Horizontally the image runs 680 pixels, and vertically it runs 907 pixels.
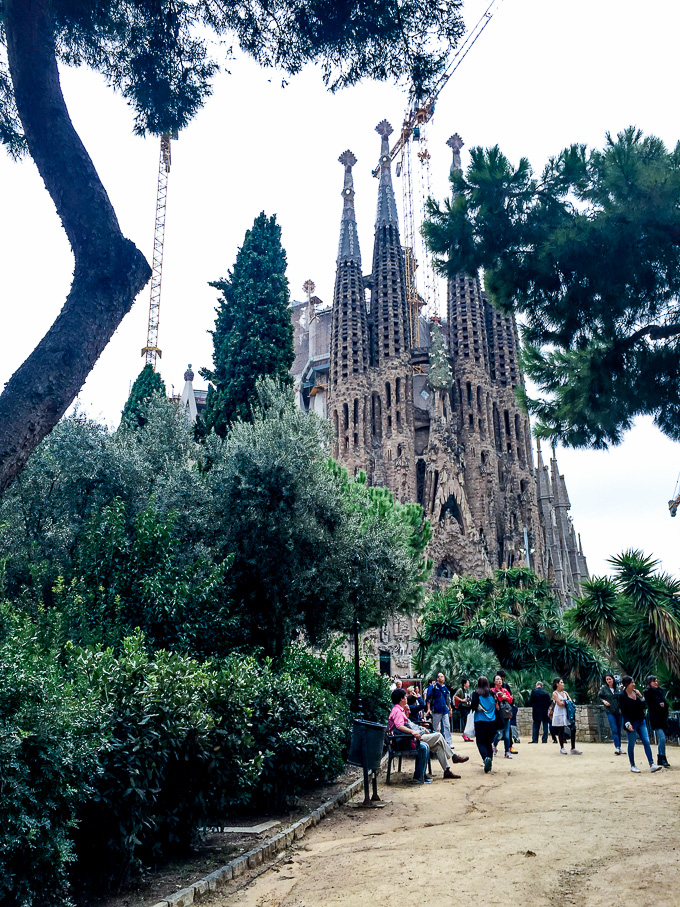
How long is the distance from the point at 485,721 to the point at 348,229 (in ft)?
155

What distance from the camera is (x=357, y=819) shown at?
6.97 meters

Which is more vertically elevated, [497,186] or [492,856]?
[497,186]

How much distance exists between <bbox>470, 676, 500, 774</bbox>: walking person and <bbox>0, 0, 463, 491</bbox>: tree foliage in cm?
645

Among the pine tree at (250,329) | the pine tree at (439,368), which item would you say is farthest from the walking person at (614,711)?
the pine tree at (439,368)

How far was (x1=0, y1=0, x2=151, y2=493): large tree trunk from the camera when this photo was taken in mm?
5820

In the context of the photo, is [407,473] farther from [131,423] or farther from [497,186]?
[497,186]

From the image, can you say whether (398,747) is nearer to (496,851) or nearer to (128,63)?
(496,851)

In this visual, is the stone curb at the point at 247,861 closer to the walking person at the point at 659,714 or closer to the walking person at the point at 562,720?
the walking person at the point at 659,714

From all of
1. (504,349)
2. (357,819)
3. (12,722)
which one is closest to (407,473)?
(504,349)

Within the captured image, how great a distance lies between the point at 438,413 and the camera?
4734 centimetres

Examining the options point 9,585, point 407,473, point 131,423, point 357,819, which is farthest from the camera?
point 407,473

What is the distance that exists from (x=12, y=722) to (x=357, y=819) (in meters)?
4.22

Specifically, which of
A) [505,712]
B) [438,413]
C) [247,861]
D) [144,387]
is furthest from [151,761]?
[438,413]

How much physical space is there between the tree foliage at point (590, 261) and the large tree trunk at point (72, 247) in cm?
432
